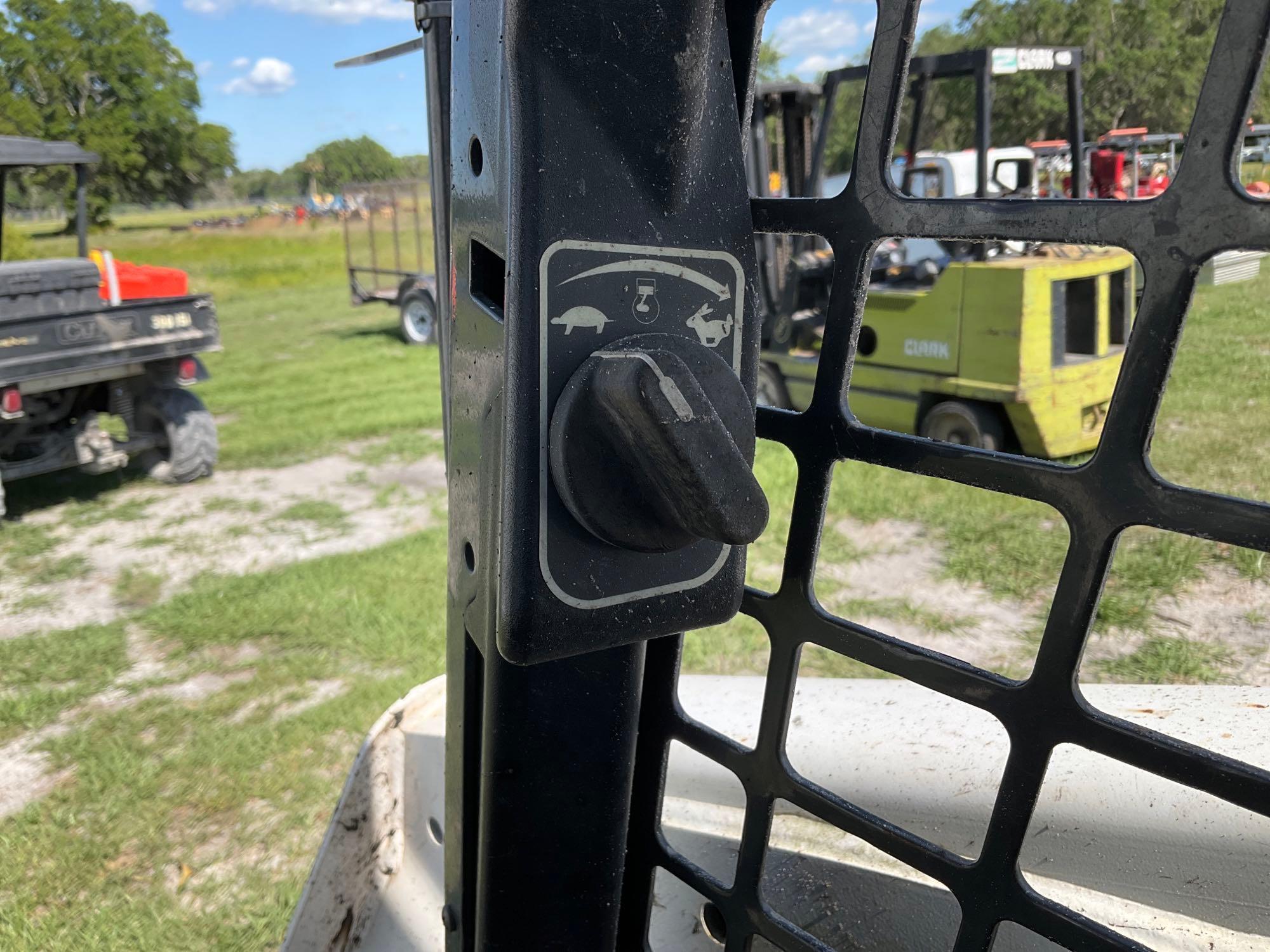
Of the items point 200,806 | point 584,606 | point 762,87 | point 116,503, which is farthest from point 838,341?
point 762,87

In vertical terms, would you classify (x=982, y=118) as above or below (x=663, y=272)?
above

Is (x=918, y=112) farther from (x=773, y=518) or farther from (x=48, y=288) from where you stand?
(x=48, y=288)

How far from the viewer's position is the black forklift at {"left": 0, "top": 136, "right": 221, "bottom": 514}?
17.1 feet

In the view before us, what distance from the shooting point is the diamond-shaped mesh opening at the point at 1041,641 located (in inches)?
21.0

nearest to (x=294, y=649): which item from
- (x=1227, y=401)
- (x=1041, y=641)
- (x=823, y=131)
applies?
(x=1041, y=641)

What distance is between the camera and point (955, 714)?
112 centimetres

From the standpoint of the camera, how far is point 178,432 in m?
5.97

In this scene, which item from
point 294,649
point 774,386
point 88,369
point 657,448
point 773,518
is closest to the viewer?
point 657,448

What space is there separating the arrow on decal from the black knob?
0.15 ft

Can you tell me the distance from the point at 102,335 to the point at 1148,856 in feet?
18.8

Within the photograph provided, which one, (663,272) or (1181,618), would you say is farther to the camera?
(1181,618)

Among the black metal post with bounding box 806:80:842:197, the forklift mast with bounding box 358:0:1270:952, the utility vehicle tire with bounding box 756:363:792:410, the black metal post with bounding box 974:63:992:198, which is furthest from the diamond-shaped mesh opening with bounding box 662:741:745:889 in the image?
the black metal post with bounding box 806:80:842:197

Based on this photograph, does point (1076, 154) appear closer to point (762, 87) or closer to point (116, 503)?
point (762, 87)

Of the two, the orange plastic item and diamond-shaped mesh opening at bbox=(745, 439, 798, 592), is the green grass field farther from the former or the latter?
the orange plastic item
